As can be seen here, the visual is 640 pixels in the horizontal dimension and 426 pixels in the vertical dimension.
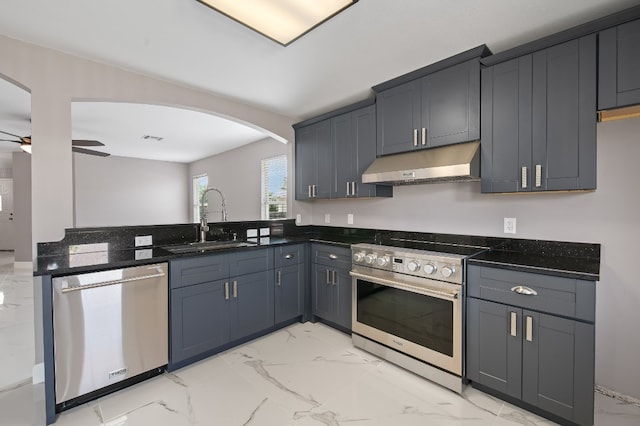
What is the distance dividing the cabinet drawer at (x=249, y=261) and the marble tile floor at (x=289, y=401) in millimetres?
750

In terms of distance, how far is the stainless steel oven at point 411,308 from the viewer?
198 cm

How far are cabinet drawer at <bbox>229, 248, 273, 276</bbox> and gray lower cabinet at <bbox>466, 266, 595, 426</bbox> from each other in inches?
69.4

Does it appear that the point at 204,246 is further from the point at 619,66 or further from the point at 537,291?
the point at 619,66

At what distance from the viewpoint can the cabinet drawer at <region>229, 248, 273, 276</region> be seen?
256 centimetres

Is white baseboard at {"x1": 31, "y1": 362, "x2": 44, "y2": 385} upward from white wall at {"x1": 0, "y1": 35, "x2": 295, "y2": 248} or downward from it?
downward

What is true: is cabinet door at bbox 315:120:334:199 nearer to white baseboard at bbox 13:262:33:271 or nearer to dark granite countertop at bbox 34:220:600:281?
dark granite countertop at bbox 34:220:600:281

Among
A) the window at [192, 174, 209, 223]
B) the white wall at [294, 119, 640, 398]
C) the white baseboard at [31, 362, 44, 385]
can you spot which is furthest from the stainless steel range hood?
the window at [192, 174, 209, 223]

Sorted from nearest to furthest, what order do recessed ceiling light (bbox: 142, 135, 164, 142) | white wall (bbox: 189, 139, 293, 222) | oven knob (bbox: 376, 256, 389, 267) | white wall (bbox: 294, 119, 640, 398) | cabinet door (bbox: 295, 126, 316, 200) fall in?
1. white wall (bbox: 294, 119, 640, 398)
2. oven knob (bbox: 376, 256, 389, 267)
3. cabinet door (bbox: 295, 126, 316, 200)
4. recessed ceiling light (bbox: 142, 135, 164, 142)
5. white wall (bbox: 189, 139, 293, 222)

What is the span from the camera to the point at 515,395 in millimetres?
1780

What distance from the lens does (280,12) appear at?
1556mm

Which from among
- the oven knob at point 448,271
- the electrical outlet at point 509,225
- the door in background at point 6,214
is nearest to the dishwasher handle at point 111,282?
Result: the oven knob at point 448,271

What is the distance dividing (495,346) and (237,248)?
2.10 metres

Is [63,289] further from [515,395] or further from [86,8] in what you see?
[515,395]

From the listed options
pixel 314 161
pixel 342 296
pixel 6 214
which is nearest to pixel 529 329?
pixel 342 296
